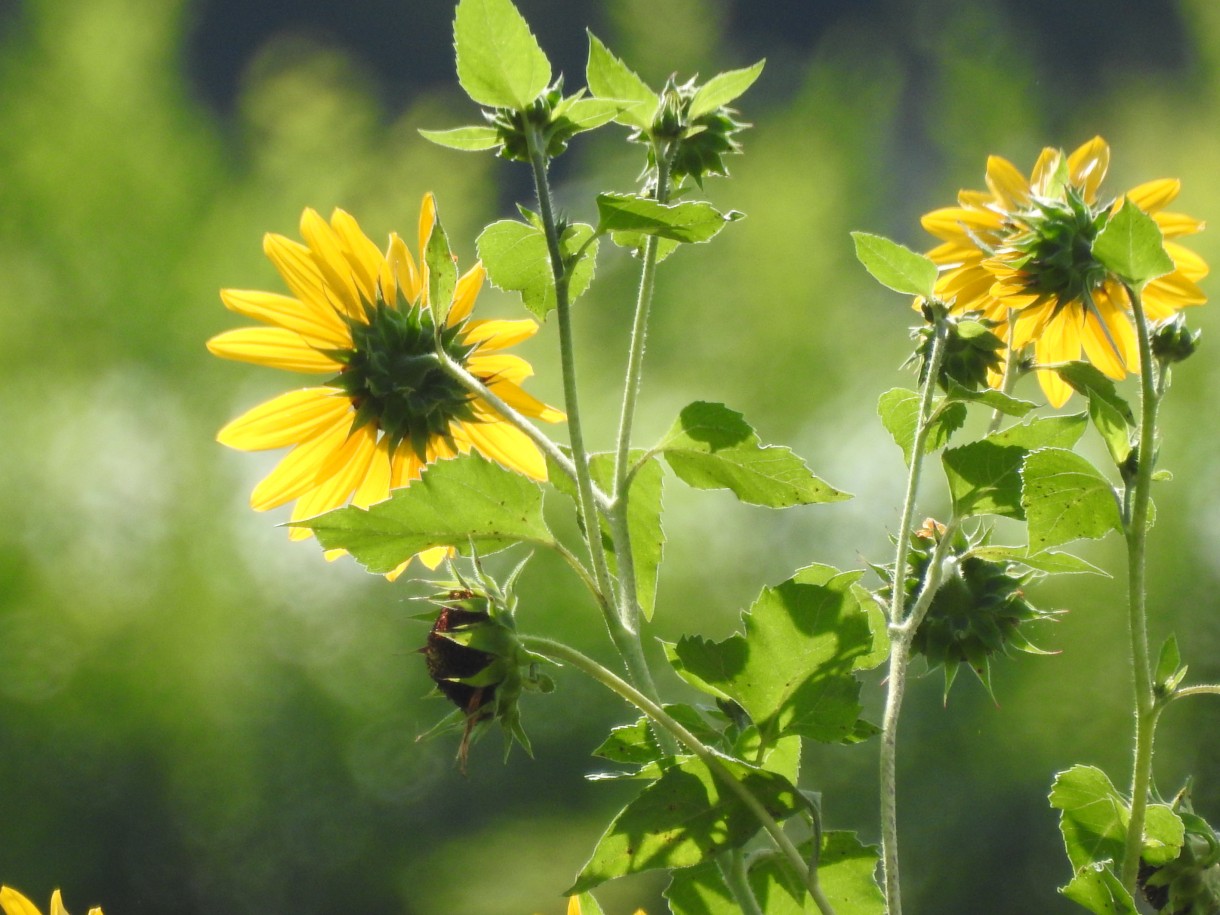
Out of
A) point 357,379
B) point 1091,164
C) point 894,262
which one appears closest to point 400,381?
point 357,379

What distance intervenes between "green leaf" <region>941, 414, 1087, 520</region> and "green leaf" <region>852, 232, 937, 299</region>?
98 mm

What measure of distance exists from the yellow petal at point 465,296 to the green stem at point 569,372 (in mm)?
196

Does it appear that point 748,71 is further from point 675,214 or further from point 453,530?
point 453,530

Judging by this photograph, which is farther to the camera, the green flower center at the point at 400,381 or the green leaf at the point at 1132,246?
the green flower center at the point at 400,381

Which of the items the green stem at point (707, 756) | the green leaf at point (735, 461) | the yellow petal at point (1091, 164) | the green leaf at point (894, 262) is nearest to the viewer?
the green stem at point (707, 756)

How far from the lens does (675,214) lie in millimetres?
595

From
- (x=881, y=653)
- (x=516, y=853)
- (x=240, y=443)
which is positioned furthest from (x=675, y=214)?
(x=516, y=853)

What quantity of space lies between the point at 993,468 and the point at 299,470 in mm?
417

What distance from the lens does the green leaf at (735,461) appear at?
2.00ft

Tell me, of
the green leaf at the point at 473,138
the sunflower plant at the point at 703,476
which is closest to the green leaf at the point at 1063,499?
the sunflower plant at the point at 703,476

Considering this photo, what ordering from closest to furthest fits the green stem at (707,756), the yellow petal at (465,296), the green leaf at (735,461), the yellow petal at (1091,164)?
the green stem at (707,756) → the green leaf at (735,461) → the yellow petal at (465,296) → the yellow petal at (1091,164)

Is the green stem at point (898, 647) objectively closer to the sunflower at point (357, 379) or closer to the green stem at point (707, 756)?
the green stem at point (707, 756)

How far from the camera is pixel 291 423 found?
81 cm

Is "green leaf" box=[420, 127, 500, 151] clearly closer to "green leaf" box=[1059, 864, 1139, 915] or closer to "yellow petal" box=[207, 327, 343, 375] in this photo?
"yellow petal" box=[207, 327, 343, 375]
